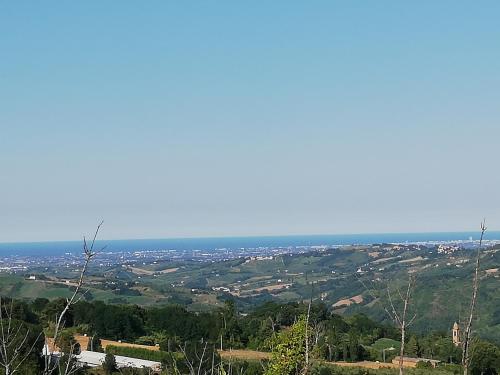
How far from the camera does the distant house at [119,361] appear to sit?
40119 mm

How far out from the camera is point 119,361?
42.1 m

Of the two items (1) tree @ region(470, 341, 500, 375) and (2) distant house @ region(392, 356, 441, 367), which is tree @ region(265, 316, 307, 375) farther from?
(2) distant house @ region(392, 356, 441, 367)

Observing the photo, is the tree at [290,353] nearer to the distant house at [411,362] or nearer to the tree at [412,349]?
the distant house at [411,362]

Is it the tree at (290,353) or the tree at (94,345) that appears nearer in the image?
the tree at (290,353)

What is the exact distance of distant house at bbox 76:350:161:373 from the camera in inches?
1579

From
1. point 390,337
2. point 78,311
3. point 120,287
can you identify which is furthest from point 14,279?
point 390,337

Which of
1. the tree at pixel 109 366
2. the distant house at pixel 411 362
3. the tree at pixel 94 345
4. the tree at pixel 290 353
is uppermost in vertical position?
the tree at pixel 290 353

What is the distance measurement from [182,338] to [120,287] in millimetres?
68955

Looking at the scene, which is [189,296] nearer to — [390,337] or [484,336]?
[484,336]

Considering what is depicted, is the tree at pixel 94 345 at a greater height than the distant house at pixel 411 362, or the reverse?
the tree at pixel 94 345

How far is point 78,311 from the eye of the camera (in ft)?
199

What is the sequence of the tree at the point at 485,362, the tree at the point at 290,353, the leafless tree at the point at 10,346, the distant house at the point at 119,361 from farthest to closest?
the tree at the point at 485,362, the distant house at the point at 119,361, the tree at the point at 290,353, the leafless tree at the point at 10,346

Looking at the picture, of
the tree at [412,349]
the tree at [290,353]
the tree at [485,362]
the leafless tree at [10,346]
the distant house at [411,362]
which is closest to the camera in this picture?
the leafless tree at [10,346]

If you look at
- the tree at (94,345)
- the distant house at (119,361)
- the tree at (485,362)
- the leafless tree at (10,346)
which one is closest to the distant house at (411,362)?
the tree at (485,362)
